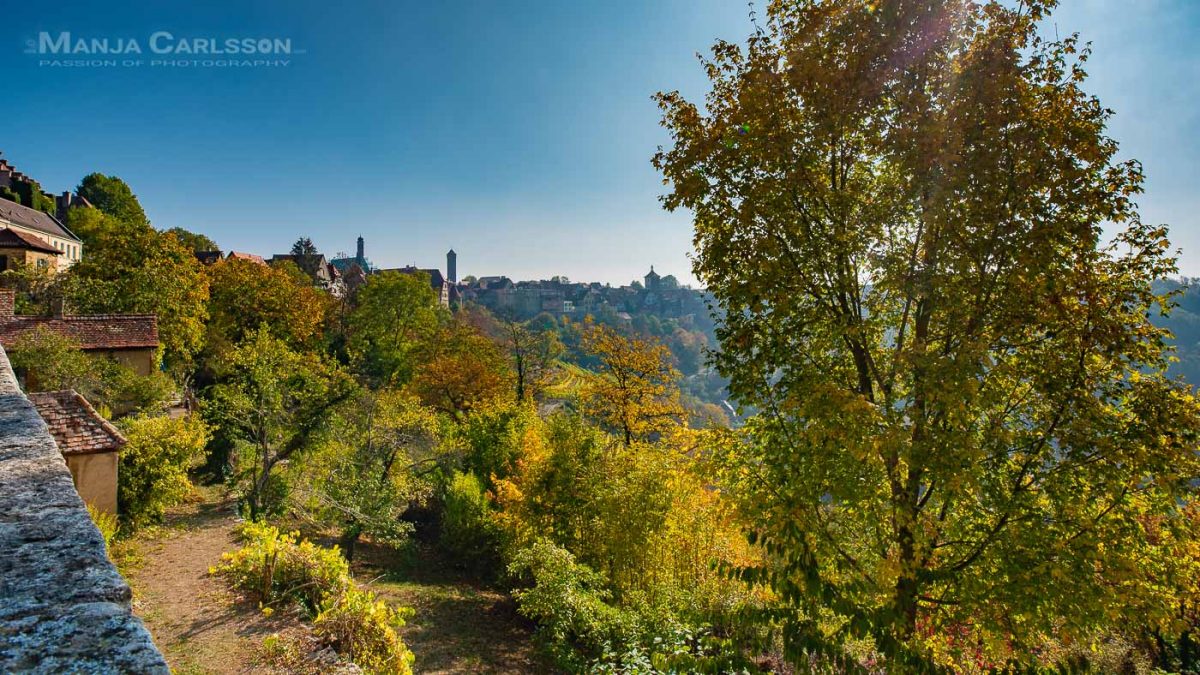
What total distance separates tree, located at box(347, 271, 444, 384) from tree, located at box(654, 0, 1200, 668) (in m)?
37.4

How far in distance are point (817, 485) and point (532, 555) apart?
912 cm

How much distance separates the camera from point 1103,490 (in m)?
4.66

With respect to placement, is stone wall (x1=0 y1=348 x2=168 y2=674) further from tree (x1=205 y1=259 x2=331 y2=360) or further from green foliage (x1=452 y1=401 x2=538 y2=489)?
tree (x1=205 y1=259 x2=331 y2=360)

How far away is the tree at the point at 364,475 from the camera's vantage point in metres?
15.3

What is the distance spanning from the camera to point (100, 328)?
72.1ft

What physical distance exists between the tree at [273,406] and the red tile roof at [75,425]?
10.1ft

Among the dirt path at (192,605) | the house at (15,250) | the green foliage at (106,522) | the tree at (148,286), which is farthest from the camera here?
the house at (15,250)

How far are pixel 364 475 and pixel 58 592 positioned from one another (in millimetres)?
15583

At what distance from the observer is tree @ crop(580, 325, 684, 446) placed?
2333cm

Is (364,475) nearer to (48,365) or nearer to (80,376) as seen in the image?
(80,376)

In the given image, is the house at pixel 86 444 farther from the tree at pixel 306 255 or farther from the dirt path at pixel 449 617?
the tree at pixel 306 255

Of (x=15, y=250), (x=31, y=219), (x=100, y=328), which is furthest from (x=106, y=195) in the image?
(x=100, y=328)

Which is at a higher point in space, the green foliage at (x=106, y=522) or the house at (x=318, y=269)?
the house at (x=318, y=269)

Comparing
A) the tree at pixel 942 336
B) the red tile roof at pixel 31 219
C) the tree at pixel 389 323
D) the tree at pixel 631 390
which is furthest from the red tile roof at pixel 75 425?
the red tile roof at pixel 31 219
